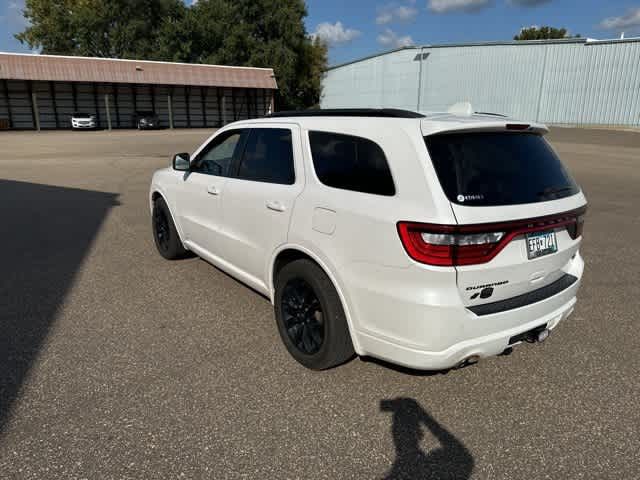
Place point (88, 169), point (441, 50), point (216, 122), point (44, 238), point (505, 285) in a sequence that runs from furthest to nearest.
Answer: point (216, 122), point (441, 50), point (88, 169), point (44, 238), point (505, 285)

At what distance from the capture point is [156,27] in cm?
5644

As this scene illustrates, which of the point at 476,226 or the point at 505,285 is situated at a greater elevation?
the point at 476,226

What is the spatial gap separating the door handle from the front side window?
874 millimetres

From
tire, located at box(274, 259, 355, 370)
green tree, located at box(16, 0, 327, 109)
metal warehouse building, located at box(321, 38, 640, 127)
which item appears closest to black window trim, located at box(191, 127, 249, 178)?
tire, located at box(274, 259, 355, 370)

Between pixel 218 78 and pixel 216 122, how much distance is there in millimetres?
5699

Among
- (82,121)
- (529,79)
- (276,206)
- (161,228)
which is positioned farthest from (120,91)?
(276,206)

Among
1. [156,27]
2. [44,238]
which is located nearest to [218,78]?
[156,27]

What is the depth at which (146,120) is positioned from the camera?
3972cm

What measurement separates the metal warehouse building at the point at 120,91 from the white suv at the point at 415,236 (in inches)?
1544

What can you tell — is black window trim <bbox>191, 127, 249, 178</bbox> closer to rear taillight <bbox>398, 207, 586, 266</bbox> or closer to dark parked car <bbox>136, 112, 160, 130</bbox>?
rear taillight <bbox>398, 207, 586, 266</bbox>

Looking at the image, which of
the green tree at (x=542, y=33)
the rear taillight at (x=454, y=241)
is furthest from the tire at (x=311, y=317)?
the green tree at (x=542, y=33)

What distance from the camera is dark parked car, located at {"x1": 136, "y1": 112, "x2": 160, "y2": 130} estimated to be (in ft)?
130

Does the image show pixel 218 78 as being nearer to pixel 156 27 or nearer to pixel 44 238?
pixel 156 27

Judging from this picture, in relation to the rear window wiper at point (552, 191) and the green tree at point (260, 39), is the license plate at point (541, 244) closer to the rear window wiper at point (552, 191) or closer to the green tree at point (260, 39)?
the rear window wiper at point (552, 191)
